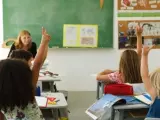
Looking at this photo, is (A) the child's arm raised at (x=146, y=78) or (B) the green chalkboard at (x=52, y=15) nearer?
(A) the child's arm raised at (x=146, y=78)

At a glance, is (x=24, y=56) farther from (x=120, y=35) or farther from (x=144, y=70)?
(x=120, y=35)

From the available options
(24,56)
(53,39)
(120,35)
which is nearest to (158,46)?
(120,35)

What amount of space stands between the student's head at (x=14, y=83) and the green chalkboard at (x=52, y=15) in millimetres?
4142

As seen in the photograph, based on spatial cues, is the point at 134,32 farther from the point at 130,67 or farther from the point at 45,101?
the point at 45,101

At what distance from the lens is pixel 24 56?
2533 millimetres

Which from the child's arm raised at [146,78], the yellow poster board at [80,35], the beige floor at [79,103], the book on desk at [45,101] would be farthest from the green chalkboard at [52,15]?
the child's arm raised at [146,78]

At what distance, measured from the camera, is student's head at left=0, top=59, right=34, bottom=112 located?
1.87 meters

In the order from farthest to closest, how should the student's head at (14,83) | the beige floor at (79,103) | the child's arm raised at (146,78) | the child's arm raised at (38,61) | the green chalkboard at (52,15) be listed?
1. the green chalkboard at (52,15)
2. the beige floor at (79,103)
3. the child's arm raised at (146,78)
4. the child's arm raised at (38,61)
5. the student's head at (14,83)

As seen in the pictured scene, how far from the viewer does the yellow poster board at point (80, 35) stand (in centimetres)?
604

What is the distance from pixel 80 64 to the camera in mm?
6164

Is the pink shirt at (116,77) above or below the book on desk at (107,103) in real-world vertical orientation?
above

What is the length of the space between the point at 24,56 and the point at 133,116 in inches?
47.5

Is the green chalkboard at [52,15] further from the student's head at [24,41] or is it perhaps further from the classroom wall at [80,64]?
the student's head at [24,41]

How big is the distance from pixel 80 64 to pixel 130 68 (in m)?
2.72
